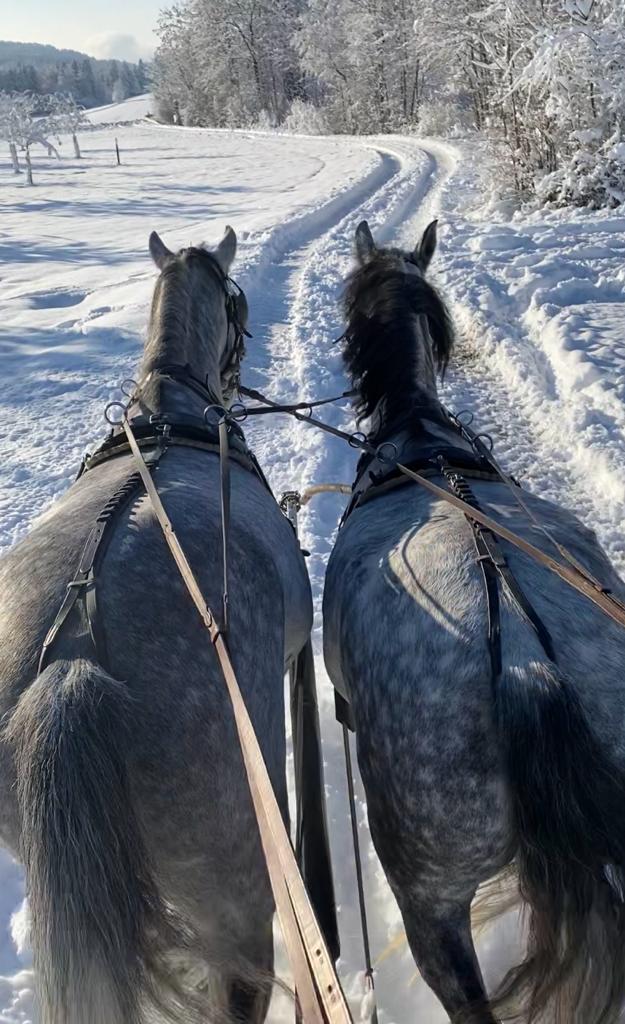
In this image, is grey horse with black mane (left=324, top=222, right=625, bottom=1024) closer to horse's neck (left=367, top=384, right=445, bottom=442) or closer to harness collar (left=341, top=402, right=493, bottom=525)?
harness collar (left=341, top=402, right=493, bottom=525)

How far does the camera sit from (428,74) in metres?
39.1

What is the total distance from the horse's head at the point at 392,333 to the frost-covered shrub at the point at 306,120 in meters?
47.4

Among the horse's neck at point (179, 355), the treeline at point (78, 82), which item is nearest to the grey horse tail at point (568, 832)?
the horse's neck at point (179, 355)

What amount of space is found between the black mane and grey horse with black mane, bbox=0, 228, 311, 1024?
117 cm

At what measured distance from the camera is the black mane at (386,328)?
298cm

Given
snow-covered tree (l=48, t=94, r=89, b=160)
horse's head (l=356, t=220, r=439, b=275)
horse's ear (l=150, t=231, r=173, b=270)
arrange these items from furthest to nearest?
snow-covered tree (l=48, t=94, r=89, b=160) < horse's ear (l=150, t=231, r=173, b=270) < horse's head (l=356, t=220, r=439, b=275)

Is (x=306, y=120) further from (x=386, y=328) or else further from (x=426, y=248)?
(x=386, y=328)

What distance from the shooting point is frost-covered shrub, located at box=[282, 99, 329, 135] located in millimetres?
44906

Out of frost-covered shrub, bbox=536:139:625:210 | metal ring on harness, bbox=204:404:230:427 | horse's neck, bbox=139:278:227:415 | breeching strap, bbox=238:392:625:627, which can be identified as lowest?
breeching strap, bbox=238:392:625:627

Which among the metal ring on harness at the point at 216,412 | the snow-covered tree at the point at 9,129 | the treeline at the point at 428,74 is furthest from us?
the snow-covered tree at the point at 9,129

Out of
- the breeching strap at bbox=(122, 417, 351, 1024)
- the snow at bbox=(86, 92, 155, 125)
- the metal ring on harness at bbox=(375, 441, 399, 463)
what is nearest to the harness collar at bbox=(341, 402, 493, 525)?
the metal ring on harness at bbox=(375, 441, 399, 463)

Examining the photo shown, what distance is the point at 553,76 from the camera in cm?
1405

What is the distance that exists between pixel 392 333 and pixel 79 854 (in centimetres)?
235

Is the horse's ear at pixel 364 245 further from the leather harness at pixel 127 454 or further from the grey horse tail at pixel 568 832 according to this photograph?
the grey horse tail at pixel 568 832
